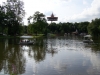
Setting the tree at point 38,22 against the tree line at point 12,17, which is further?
the tree at point 38,22

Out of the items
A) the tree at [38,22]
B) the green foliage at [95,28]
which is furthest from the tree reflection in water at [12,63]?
the green foliage at [95,28]

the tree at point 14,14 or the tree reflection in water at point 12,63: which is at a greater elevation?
the tree at point 14,14

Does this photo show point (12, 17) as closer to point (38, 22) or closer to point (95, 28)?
point (38, 22)

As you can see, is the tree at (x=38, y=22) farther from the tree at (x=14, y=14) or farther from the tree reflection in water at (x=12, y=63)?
the tree reflection in water at (x=12, y=63)

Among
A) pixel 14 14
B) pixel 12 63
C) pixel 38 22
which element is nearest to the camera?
pixel 12 63

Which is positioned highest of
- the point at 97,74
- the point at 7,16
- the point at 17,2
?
the point at 17,2

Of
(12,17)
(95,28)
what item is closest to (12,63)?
(12,17)

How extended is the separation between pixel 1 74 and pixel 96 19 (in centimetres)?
9714

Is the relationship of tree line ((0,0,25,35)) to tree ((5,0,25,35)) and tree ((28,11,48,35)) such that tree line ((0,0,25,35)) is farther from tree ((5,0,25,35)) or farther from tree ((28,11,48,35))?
tree ((28,11,48,35))

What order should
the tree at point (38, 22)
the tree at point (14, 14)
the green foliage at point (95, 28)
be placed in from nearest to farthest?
the tree at point (14, 14)
the tree at point (38, 22)
the green foliage at point (95, 28)

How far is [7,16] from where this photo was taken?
7638 centimetres

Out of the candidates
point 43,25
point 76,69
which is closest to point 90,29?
point 43,25

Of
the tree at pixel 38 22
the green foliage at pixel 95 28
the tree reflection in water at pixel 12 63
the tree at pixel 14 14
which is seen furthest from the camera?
the green foliage at pixel 95 28

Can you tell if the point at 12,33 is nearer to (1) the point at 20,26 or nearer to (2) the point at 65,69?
(1) the point at 20,26
